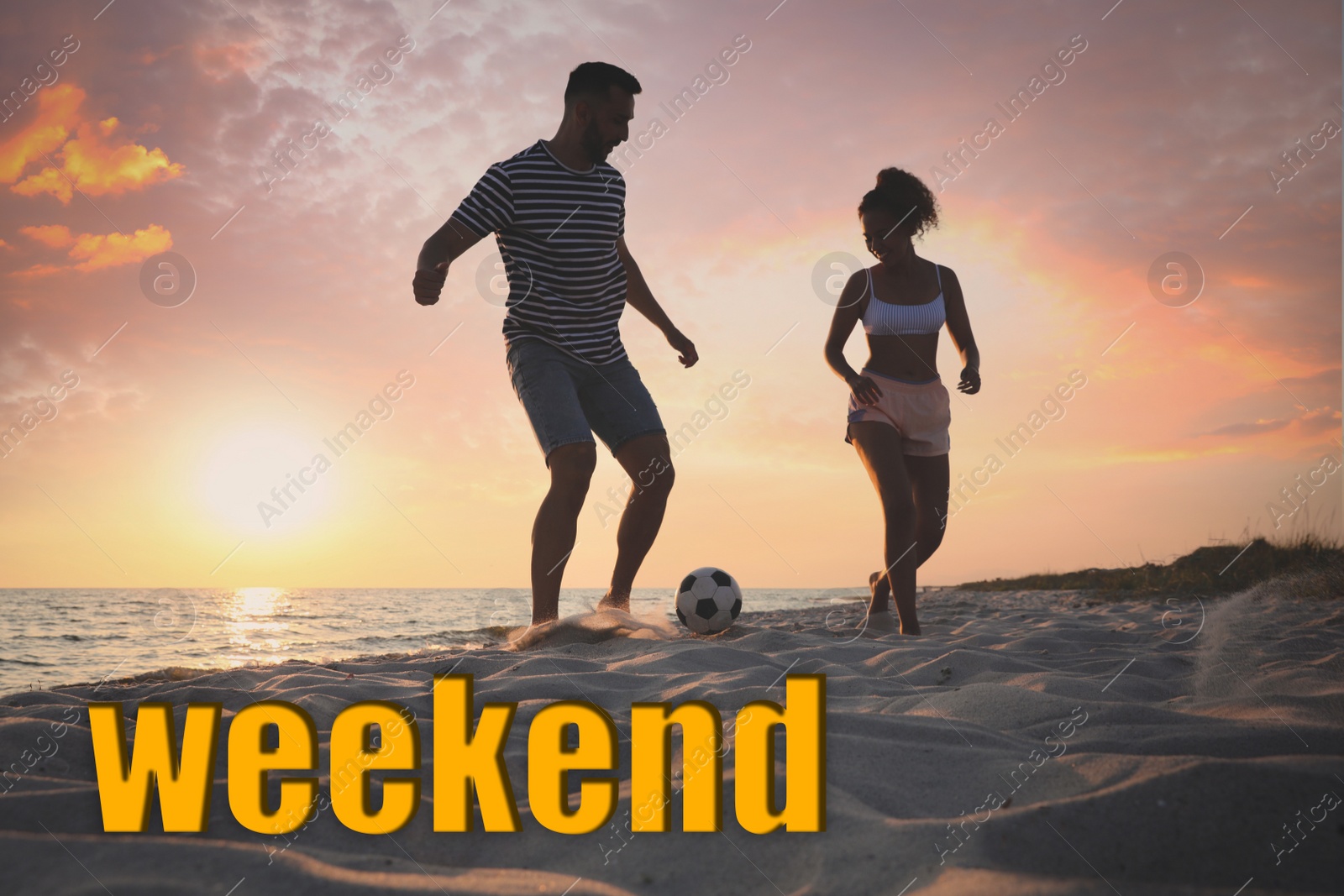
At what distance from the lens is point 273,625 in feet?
25.8

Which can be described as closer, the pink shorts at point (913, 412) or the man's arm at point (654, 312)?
the pink shorts at point (913, 412)

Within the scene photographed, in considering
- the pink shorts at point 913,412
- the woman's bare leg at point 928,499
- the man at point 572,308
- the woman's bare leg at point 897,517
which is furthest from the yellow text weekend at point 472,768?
the woman's bare leg at point 928,499

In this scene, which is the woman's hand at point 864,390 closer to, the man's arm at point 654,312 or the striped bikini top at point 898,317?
the striped bikini top at point 898,317

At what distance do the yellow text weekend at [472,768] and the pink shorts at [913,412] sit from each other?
7.40ft

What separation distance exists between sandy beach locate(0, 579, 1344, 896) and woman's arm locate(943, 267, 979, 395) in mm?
1864

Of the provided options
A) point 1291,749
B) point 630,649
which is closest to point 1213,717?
point 1291,749

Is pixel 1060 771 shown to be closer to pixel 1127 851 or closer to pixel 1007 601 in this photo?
pixel 1127 851

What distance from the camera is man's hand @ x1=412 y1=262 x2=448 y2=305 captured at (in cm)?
302

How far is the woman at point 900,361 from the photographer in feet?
12.1

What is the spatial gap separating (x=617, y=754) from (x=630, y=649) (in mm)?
1596

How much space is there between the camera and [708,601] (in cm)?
420

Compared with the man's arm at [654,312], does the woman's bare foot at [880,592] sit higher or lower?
lower

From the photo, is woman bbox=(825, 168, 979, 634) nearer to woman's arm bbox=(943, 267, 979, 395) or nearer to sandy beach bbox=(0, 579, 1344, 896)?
woman's arm bbox=(943, 267, 979, 395)

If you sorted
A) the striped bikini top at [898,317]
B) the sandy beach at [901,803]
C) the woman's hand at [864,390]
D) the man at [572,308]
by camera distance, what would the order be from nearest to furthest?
1. the sandy beach at [901,803]
2. the man at [572,308]
3. the woman's hand at [864,390]
4. the striped bikini top at [898,317]
